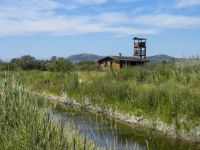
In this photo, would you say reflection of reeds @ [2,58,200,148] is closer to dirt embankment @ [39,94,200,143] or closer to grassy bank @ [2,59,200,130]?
grassy bank @ [2,59,200,130]

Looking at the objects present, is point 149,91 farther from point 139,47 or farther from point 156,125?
point 139,47

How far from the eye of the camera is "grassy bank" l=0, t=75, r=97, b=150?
6499 mm

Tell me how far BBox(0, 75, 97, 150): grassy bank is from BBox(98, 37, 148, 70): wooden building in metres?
41.7

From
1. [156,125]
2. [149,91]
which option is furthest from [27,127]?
[149,91]

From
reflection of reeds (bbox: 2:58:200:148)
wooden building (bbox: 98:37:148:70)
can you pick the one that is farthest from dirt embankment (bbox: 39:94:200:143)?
wooden building (bbox: 98:37:148:70)

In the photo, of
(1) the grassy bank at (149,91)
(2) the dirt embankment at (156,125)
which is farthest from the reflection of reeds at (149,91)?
(2) the dirt embankment at (156,125)

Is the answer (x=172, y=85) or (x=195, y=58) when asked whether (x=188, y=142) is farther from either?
(x=195, y=58)

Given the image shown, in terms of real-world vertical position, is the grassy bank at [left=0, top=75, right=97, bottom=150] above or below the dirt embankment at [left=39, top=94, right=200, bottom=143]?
above

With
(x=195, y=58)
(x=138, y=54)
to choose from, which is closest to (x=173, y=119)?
(x=195, y=58)

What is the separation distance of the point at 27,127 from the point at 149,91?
12633 mm

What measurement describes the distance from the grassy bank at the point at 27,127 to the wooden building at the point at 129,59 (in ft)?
137

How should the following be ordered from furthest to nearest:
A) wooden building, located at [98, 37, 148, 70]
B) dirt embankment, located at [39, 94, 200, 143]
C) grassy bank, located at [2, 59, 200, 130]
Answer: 1. wooden building, located at [98, 37, 148, 70]
2. grassy bank, located at [2, 59, 200, 130]
3. dirt embankment, located at [39, 94, 200, 143]

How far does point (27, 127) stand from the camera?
25.4 ft

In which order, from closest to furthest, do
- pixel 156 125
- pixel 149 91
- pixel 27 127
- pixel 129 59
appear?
pixel 27 127 < pixel 156 125 < pixel 149 91 < pixel 129 59
